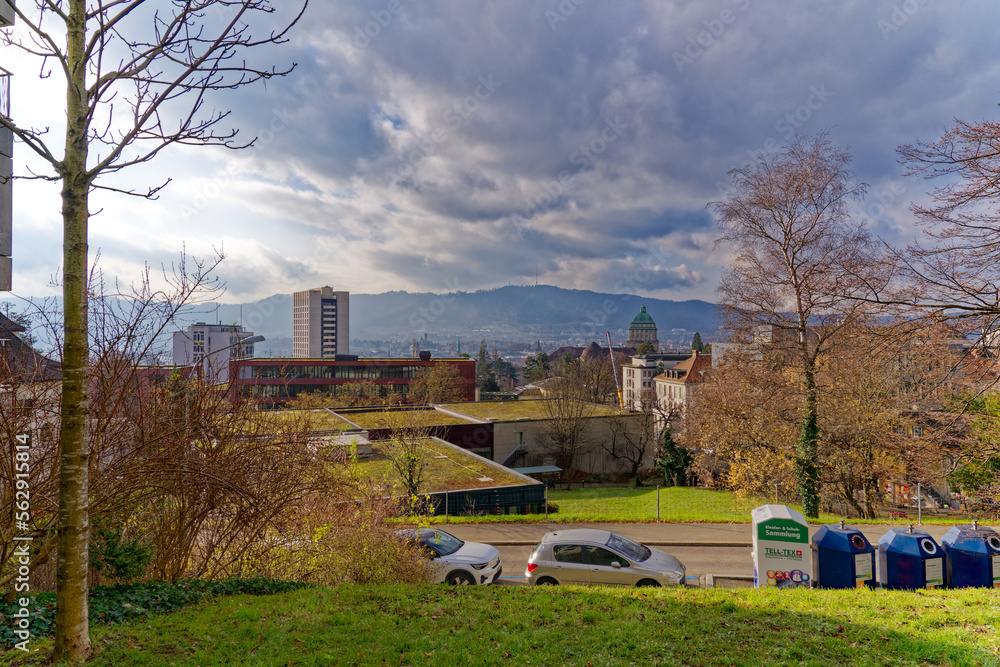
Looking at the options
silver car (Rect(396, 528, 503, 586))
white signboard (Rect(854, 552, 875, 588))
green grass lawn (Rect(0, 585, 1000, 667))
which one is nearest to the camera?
green grass lawn (Rect(0, 585, 1000, 667))

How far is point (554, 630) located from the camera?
6.30 metres

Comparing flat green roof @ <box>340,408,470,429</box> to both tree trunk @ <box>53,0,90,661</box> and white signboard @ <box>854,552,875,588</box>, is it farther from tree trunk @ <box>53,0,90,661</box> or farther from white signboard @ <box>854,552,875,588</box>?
tree trunk @ <box>53,0,90,661</box>

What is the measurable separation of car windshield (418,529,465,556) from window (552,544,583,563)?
236 centimetres

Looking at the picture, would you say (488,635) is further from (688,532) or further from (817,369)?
(817,369)

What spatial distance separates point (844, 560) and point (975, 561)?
93.1 inches

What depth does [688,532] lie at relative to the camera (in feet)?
55.6

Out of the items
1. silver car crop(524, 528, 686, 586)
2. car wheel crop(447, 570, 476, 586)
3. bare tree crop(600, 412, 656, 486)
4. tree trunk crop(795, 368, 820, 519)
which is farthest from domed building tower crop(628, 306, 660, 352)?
car wheel crop(447, 570, 476, 586)

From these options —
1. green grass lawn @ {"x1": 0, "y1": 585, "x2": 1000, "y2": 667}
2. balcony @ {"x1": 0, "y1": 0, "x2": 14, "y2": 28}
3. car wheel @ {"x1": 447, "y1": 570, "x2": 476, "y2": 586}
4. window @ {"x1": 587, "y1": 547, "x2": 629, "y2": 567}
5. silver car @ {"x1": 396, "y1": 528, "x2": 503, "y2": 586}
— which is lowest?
car wheel @ {"x1": 447, "y1": 570, "x2": 476, "y2": 586}

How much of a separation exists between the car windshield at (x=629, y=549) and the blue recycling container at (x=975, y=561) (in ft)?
18.3

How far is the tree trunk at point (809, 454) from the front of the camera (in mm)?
16420

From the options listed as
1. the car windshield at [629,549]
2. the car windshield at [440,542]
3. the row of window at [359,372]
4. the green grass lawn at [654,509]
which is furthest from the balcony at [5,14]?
the row of window at [359,372]

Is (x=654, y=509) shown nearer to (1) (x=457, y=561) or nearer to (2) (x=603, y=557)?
(2) (x=603, y=557)

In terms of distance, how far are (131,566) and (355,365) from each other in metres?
63.0

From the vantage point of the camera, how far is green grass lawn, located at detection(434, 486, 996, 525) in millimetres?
18702
